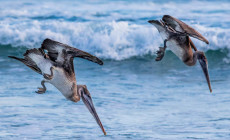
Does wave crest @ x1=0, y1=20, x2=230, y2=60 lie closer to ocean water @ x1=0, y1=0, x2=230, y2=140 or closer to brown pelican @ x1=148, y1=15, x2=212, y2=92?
ocean water @ x1=0, y1=0, x2=230, y2=140

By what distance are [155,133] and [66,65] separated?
2.50m

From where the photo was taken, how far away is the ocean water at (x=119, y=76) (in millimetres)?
8508

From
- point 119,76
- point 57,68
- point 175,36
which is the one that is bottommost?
point 119,76

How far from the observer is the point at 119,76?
1291cm

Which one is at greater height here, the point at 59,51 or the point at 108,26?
the point at 59,51

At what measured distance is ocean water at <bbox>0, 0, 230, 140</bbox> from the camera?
8.51 m

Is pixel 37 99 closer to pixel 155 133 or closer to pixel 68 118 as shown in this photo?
pixel 68 118

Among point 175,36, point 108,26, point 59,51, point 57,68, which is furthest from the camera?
point 108,26

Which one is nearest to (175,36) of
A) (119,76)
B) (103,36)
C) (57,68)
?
(57,68)

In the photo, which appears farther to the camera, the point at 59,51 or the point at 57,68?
the point at 57,68

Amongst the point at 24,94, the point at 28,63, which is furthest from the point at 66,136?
the point at 24,94

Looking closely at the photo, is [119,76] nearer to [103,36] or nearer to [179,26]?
[103,36]

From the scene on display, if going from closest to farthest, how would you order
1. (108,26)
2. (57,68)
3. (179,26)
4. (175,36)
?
(57,68)
(179,26)
(175,36)
(108,26)

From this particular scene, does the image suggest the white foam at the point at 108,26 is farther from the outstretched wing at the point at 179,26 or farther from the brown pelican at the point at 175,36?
the outstretched wing at the point at 179,26
